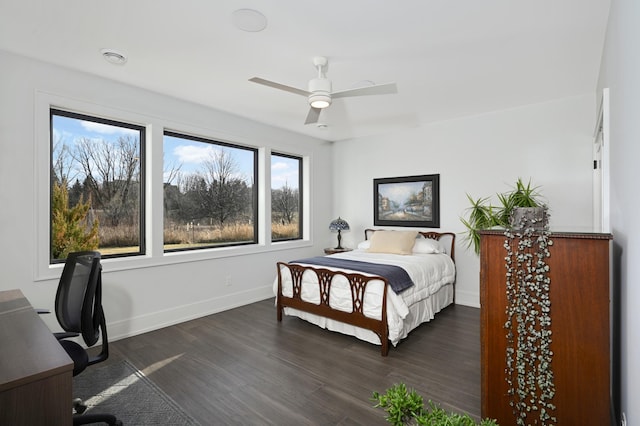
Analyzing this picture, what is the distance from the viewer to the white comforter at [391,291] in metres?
3.12

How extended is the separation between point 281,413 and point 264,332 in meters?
1.47

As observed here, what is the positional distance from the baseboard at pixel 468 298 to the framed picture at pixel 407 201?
1.01 m

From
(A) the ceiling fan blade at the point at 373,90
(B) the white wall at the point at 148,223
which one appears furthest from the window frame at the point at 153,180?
(A) the ceiling fan blade at the point at 373,90

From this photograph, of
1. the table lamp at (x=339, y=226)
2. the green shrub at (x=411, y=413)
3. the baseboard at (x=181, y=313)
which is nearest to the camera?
the green shrub at (x=411, y=413)

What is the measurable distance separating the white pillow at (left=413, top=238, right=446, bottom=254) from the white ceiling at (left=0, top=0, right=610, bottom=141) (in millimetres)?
1911

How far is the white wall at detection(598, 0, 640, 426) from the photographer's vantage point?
135 centimetres

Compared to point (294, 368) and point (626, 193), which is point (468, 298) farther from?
point (626, 193)

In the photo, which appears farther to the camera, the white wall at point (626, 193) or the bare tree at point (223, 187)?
the bare tree at point (223, 187)

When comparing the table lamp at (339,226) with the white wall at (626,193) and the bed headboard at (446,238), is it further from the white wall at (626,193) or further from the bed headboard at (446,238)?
the white wall at (626,193)

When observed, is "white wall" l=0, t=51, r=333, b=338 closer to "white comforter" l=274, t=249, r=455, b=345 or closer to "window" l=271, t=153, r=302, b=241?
"window" l=271, t=153, r=302, b=241

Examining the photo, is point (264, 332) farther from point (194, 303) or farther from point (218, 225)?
point (218, 225)

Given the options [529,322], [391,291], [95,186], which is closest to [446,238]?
[391,291]

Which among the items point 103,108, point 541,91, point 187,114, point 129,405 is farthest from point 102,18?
point 541,91

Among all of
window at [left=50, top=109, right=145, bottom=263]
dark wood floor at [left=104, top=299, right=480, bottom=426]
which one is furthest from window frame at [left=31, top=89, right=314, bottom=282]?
dark wood floor at [left=104, top=299, right=480, bottom=426]
